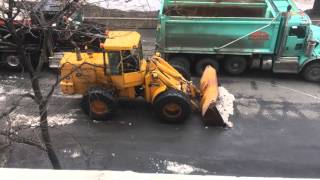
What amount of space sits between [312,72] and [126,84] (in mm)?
6940

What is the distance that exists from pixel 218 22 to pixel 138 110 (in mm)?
4345

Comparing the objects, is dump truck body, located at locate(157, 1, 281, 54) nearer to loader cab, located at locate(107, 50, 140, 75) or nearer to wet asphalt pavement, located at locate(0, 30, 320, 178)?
wet asphalt pavement, located at locate(0, 30, 320, 178)

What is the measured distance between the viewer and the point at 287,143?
10.6m

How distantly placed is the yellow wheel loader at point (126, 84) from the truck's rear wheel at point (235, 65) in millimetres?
3268

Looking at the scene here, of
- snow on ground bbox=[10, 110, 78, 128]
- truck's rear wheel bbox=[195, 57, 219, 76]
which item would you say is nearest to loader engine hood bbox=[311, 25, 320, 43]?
truck's rear wheel bbox=[195, 57, 219, 76]

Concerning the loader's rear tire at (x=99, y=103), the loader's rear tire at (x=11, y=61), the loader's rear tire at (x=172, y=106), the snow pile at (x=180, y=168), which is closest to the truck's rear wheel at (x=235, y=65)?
the loader's rear tire at (x=172, y=106)

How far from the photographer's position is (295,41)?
1440cm

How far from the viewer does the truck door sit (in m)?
14.2

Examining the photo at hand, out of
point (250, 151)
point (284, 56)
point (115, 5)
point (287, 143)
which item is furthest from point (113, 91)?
point (115, 5)

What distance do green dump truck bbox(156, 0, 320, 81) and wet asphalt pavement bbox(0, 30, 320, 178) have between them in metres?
1.72

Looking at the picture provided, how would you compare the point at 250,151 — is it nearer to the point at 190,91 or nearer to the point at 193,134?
the point at 193,134

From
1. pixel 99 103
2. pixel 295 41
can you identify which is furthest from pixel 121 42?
pixel 295 41

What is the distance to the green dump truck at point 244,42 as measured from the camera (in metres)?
14.2

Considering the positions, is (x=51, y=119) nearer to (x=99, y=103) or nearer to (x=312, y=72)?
(x=99, y=103)
